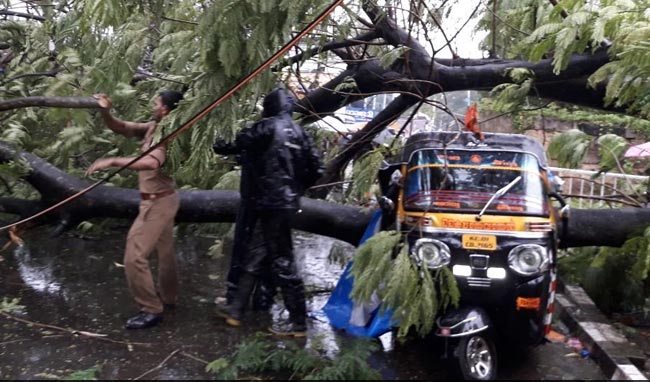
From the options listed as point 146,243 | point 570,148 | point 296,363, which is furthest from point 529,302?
point 570,148

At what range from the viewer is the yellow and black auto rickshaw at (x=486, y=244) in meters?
5.41

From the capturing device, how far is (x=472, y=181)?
6.07 m

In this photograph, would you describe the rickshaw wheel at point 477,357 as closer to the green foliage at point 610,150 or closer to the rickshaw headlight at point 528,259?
the rickshaw headlight at point 528,259

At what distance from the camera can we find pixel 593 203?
9477mm

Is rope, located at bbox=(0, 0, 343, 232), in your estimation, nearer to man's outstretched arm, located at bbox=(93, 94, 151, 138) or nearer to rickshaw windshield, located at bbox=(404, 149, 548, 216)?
man's outstretched arm, located at bbox=(93, 94, 151, 138)

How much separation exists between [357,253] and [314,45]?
6.96 feet

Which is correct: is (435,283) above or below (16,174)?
below

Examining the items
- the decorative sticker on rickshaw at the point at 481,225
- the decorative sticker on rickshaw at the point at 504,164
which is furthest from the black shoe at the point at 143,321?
the decorative sticker on rickshaw at the point at 504,164

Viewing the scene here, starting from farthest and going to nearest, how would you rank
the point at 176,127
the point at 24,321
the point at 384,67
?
the point at 384,67
the point at 24,321
the point at 176,127

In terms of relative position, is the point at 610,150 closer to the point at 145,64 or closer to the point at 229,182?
the point at 229,182

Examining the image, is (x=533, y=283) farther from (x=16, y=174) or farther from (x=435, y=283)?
(x=16, y=174)

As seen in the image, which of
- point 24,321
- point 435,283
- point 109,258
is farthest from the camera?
point 109,258

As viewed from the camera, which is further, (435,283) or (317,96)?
(317,96)

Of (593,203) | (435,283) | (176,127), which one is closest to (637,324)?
(593,203)
